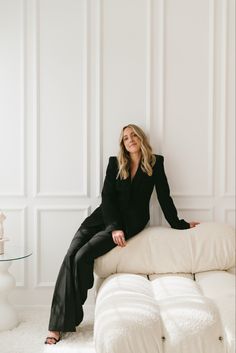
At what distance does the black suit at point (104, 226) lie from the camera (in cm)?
272

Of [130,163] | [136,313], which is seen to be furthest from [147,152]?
[136,313]

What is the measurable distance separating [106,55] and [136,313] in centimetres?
201

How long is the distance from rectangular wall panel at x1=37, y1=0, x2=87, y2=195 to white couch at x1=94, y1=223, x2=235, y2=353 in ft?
2.43

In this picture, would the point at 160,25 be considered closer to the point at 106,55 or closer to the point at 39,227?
the point at 106,55

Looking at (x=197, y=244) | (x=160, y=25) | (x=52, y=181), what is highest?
(x=160, y=25)

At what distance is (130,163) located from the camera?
3143 millimetres

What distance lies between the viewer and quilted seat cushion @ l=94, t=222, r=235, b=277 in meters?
2.82

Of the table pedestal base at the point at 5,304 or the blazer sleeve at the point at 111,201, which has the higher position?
the blazer sleeve at the point at 111,201

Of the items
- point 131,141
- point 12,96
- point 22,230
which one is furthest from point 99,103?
point 22,230

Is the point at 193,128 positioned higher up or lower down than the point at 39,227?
higher up

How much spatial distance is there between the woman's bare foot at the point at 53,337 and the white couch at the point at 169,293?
413 mm

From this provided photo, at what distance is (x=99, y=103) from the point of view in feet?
10.6

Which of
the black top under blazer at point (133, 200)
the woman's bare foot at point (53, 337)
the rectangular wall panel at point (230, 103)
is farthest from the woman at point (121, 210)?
the rectangular wall panel at point (230, 103)

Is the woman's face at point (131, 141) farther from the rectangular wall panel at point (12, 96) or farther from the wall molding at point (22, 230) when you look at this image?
the wall molding at point (22, 230)
